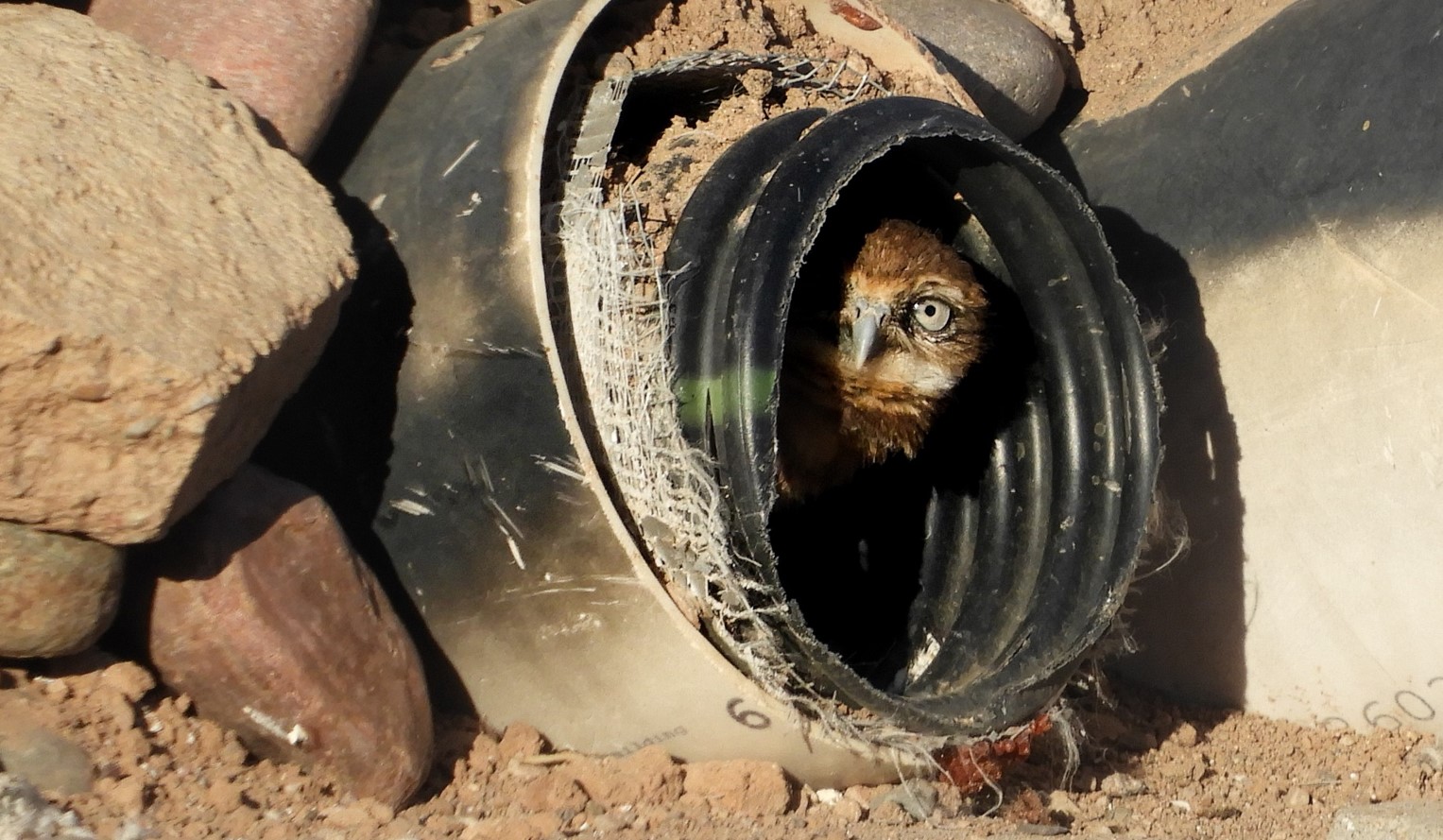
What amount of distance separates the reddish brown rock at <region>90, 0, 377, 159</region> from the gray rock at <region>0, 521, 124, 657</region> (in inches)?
40.6

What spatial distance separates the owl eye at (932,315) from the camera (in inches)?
140

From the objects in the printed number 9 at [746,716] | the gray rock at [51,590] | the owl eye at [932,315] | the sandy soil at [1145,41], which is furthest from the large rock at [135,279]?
the sandy soil at [1145,41]

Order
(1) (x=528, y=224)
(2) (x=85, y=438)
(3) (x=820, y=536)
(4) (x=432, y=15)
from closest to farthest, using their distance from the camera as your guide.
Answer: (2) (x=85, y=438), (1) (x=528, y=224), (4) (x=432, y=15), (3) (x=820, y=536)

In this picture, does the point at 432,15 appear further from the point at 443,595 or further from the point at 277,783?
the point at 277,783

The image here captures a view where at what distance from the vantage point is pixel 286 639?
244 centimetres

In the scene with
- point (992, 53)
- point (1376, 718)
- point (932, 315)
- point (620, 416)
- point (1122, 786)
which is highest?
point (992, 53)

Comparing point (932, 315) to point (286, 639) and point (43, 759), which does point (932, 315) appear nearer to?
point (286, 639)

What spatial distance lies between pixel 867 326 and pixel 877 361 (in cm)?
15

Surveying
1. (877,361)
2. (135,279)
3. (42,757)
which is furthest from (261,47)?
(877,361)

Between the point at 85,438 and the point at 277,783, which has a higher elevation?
the point at 85,438

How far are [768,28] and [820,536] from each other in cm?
152

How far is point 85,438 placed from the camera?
2.13 meters

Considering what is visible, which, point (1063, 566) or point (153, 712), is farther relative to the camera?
point (1063, 566)

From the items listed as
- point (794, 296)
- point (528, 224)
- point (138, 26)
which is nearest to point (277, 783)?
point (528, 224)
